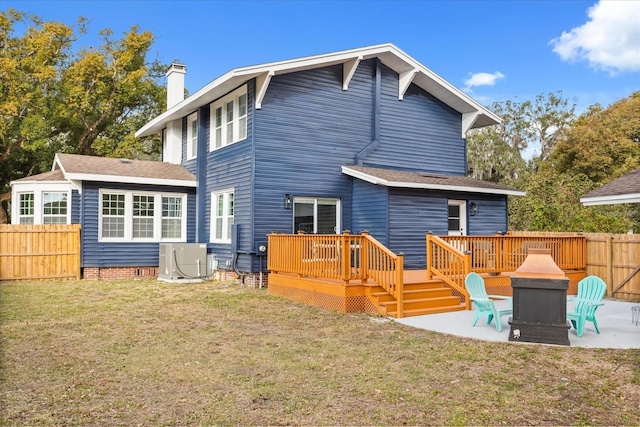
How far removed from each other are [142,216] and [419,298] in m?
9.97

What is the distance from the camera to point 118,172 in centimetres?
1568

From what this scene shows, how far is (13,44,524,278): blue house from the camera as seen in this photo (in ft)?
44.4

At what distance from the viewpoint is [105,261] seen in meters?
15.6

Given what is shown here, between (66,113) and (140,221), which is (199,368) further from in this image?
(66,113)

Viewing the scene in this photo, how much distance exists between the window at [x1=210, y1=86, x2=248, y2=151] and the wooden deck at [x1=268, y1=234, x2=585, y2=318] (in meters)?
4.03

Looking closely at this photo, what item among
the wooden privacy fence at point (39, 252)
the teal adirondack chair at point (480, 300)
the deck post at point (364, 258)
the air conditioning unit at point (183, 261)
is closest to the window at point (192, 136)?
the air conditioning unit at point (183, 261)

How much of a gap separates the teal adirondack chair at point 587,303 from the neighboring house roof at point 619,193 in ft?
9.00

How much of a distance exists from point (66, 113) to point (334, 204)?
19.1 metres

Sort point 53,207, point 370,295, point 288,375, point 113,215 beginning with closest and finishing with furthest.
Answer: point 288,375
point 370,295
point 113,215
point 53,207

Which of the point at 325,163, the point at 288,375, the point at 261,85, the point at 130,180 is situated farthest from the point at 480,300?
the point at 130,180

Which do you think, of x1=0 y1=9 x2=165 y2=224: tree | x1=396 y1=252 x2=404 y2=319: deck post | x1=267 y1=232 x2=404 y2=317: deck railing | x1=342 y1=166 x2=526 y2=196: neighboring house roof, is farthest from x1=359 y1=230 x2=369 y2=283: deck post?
x1=0 y1=9 x2=165 y2=224: tree

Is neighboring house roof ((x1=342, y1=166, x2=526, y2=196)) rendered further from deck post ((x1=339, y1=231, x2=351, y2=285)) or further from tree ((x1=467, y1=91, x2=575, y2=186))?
tree ((x1=467, y1=91, x2=575, y2=186))

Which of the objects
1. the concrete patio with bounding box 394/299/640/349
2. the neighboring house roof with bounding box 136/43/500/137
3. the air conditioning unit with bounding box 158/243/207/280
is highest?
the neighboring house roof with bounding box 136/43/500/137

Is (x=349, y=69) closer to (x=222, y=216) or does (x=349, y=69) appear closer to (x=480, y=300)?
(x=222, y=216)
